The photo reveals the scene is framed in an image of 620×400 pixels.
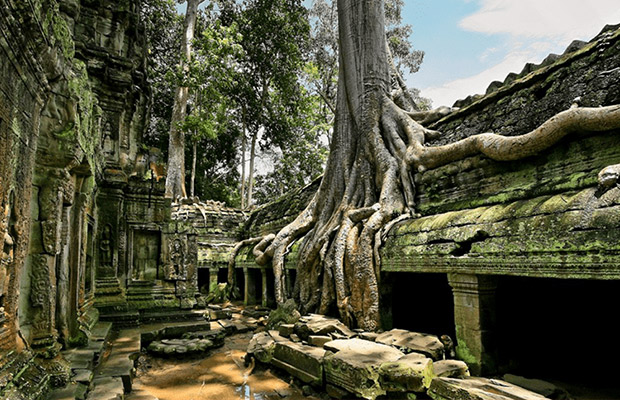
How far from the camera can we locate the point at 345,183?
715 cm

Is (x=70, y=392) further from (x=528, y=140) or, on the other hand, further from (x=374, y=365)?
(x=528, y=140)

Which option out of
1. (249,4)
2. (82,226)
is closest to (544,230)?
(82,226)

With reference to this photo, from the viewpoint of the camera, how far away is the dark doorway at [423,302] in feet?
20.2

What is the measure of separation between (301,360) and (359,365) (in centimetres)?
104

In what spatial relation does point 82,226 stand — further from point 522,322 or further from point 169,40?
point 169,40

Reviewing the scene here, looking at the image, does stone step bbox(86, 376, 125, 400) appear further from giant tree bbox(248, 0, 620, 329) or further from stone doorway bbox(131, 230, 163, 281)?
stone doorway bbox(131, 230, 163, 281)

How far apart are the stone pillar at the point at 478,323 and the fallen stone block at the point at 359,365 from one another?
0.70m

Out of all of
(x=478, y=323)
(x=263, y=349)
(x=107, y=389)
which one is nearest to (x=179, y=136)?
(x=263, y=349)

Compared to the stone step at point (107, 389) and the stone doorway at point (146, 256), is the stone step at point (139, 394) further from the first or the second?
the stone doorway at point (146, 256)

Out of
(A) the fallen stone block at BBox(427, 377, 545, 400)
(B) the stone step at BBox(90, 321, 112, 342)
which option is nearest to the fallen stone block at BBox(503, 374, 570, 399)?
(A) the fallen stone block at BBox(427, 377, 545, 400)

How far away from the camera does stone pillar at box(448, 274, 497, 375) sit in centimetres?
383

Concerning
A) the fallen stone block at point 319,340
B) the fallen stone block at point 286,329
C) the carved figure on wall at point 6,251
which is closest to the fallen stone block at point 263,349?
the fallen stone block at point 286,329

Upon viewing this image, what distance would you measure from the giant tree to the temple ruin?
219mm

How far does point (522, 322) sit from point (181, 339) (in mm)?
4914
